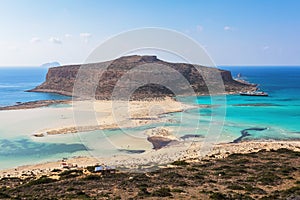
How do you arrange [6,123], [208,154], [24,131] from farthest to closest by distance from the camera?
[6,123]
[24,131]
[208,154]

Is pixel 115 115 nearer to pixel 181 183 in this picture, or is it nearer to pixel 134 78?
pixel 134 78

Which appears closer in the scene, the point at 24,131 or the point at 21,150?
the point at 21,150

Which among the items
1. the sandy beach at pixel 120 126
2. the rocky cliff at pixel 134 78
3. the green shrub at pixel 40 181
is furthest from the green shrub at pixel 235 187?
the rocky cliff at pixel 134 78

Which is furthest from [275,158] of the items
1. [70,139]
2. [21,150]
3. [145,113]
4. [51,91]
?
[51,91]

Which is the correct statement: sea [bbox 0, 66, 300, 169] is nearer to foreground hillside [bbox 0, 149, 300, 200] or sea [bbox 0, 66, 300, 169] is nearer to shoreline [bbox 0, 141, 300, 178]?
shoreline [bbox 0, 141, 300, 178]

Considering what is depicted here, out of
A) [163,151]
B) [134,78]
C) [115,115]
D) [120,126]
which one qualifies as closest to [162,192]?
[163,151]

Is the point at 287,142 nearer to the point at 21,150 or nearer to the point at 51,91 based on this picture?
the point at 21,150
